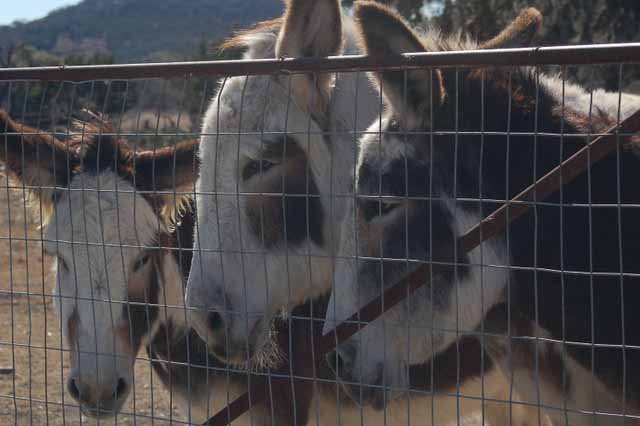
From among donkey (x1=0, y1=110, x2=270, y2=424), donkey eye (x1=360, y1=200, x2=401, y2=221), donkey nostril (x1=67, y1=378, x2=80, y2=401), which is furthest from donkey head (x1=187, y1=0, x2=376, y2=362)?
donkey nostril (x1=67, y1=378, x2=80, y2=401)

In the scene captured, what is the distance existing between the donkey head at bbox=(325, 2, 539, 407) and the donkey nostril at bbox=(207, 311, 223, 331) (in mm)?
563

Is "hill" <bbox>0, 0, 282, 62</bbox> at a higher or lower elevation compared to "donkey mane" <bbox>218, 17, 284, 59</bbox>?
higher

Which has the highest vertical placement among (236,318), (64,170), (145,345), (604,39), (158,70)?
(604,39)

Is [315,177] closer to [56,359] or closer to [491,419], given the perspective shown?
[491,419]

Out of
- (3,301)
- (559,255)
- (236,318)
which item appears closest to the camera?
(559,255)

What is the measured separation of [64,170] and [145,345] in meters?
0.98

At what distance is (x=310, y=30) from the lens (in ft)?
11.4

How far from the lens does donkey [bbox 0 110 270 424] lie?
3.72m

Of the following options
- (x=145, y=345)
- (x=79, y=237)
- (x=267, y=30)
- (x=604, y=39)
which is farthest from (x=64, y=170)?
(x=604, y=39)

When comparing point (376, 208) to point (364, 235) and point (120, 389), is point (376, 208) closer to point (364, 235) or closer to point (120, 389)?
point (364, 235)

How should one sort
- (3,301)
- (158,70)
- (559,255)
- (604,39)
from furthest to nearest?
(604,39)
(3,301)
(158,70)
(559,255)

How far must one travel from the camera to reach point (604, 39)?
12.9 meters

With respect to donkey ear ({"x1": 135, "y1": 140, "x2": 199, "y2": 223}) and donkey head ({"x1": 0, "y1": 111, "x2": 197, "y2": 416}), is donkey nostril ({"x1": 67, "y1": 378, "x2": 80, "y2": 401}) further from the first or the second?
donkey ear ({"x1": 135, "y1": 140, "x2": 199, "y2": 223})

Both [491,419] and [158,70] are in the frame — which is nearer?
[158,70]
